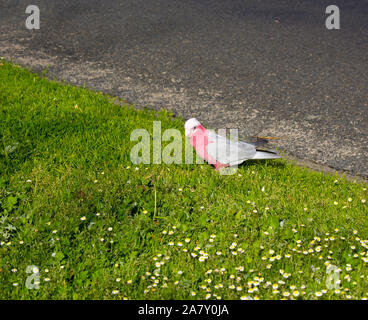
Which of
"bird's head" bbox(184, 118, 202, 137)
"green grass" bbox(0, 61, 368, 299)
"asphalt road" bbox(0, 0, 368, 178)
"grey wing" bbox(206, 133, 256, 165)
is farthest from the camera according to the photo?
"asphalt road" bbox(0, 0, 368, 178)

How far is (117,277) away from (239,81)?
10.0ft

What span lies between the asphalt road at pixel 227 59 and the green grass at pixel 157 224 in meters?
0.78

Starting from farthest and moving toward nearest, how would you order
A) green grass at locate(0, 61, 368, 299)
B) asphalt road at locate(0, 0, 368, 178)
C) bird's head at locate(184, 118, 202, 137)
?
asphalt road at locate(0, 0, 368, 178) → bird's head at locate(184, 118, 202, 137) → green grass at locate(0, 61, 368, 299)

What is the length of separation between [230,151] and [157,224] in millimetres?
806

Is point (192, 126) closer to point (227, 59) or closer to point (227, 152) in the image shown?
point (227, 152)

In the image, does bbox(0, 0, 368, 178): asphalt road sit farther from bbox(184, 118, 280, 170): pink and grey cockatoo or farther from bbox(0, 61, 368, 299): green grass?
bbox(0, 61, 368, 299): green grass

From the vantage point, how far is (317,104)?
4676 mm

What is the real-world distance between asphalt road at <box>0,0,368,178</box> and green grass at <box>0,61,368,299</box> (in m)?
0.78

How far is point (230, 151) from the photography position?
347 centimetres

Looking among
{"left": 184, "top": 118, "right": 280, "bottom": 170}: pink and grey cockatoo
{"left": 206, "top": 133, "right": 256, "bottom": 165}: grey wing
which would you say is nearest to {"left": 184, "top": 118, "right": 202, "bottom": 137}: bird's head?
{"left": 184, "top": 118, "right": 280, "bottom": 170}: pink and grey cockatoo

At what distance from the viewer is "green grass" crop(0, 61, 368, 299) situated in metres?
2.61

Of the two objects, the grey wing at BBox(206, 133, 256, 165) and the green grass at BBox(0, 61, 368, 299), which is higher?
the grey wing at BBox(206, 133, 256, 165)
